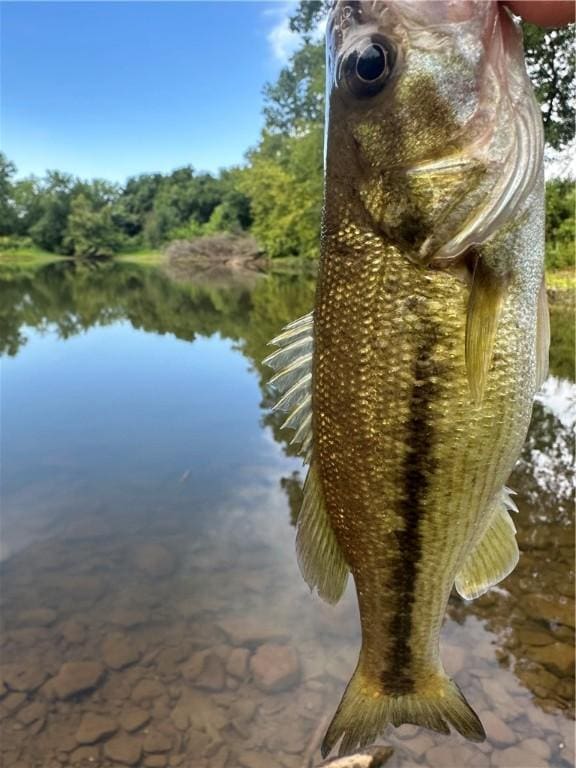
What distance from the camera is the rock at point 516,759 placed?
11.9ft

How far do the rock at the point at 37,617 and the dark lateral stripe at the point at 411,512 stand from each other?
410 cm

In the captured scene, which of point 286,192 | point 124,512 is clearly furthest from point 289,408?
point 286,192

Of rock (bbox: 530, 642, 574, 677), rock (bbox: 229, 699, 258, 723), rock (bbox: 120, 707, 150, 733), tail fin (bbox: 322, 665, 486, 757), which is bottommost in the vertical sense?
rock (bbox: 120, 707, 150, 733)

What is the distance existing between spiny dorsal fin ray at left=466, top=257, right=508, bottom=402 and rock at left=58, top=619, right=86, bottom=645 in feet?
15.1

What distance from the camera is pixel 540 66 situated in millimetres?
6941

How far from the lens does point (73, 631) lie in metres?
4.86

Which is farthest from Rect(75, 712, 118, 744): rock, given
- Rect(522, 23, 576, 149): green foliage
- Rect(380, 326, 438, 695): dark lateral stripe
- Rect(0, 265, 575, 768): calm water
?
Rect(522, 23, 576, 149): green foliage

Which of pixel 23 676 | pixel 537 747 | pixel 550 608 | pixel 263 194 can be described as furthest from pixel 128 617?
pixel 263 194

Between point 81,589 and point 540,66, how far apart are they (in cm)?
786

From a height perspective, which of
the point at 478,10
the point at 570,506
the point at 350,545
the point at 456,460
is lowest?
the point at 570,506

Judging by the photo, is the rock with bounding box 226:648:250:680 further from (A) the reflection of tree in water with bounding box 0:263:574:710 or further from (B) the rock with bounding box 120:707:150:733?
(A) the reflection of tree in water with bounding box 0:263:574:710

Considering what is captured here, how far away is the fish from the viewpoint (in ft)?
4.37

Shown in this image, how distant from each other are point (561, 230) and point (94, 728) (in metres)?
17.7

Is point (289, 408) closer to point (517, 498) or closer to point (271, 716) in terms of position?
point (271, 716)
